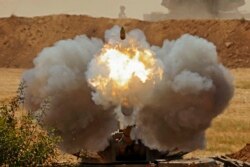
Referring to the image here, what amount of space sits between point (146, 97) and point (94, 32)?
61394 millimetres

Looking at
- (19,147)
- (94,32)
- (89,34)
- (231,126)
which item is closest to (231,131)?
(231,126)

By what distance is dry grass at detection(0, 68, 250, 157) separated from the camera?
31.8 metres

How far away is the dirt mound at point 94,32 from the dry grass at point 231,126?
17421 millimetres

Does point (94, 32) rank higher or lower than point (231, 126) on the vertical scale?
higher

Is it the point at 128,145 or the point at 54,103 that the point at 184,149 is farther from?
the point at 54,103

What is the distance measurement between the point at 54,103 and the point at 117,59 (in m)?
2.82

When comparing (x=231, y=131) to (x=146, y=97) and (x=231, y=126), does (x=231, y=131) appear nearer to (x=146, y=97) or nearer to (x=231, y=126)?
(x=231, y=126)

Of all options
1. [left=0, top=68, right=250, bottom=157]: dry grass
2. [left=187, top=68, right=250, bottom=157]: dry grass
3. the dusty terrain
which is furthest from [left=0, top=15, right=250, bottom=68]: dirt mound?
[left=187, top=68, right=250, bottom=157]: dry grass

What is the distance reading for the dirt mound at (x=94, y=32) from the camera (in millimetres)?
76625

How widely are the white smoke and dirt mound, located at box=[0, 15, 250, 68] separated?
50.5 m

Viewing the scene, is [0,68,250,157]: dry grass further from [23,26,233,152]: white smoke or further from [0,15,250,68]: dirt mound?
[0,15,250,68]: dirt mound

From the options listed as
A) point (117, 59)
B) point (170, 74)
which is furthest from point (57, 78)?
point (170, 74)

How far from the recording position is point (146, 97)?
22391mm

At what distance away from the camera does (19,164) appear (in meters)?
18.3
